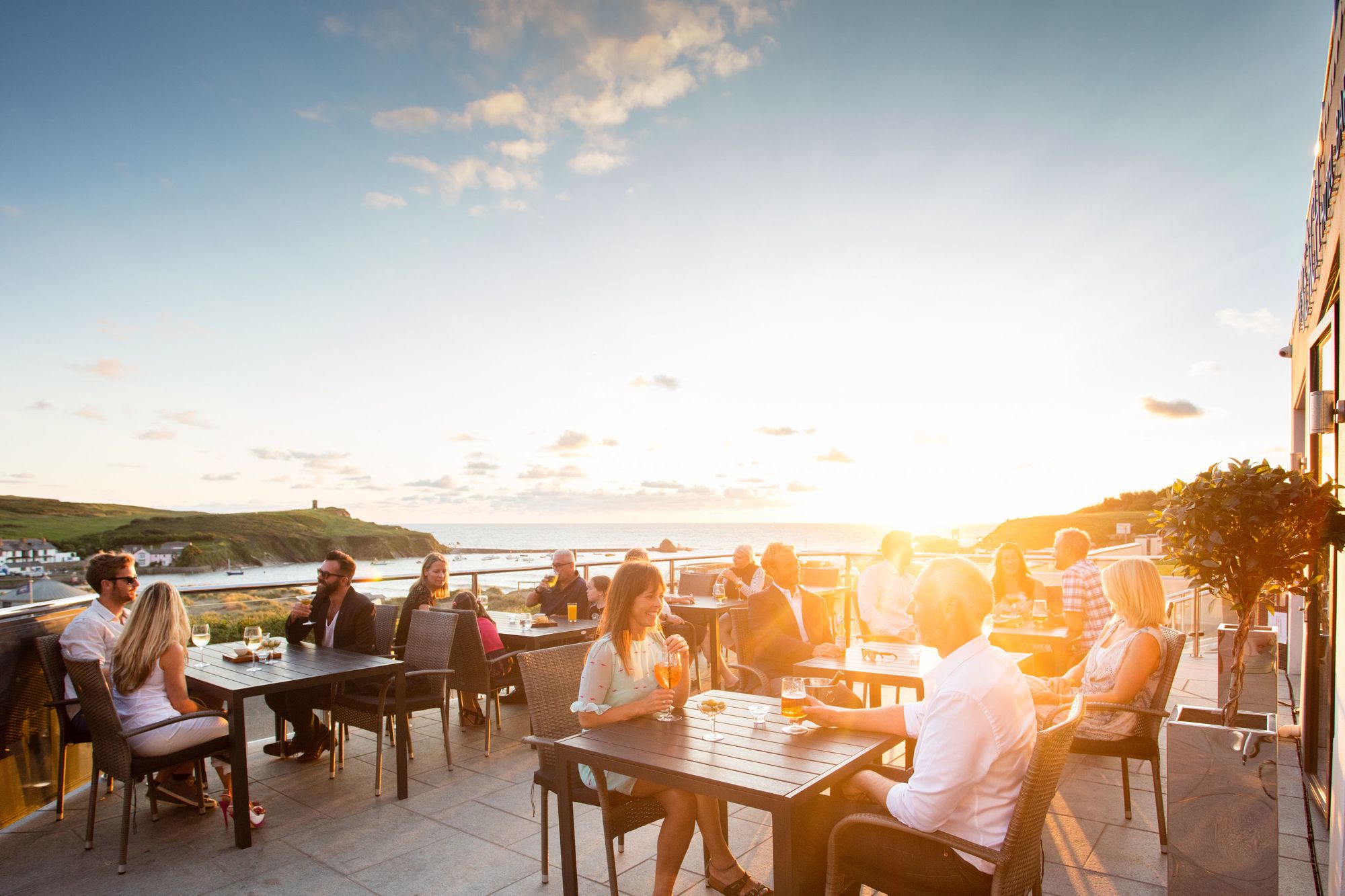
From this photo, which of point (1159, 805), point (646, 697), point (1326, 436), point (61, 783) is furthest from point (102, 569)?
point (1326, 436)

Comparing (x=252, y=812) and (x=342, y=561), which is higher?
(x=342, y=561)

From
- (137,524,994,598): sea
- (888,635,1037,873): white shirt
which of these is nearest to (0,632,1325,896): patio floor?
(888,635,1037,873): white shirt

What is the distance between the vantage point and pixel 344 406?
12039mm

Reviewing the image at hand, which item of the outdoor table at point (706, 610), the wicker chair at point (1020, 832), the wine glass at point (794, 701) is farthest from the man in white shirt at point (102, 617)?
the outdoor table at point (706, 610)

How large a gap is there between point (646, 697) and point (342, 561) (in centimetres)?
301

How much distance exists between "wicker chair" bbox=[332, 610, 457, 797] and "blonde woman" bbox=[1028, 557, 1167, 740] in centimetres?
336

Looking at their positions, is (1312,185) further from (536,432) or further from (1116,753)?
(536,432)

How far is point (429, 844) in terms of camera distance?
10.7 feet

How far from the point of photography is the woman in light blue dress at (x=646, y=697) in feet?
7.91

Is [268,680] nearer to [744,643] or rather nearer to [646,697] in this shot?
[646,697]

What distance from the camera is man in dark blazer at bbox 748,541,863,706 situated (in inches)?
167

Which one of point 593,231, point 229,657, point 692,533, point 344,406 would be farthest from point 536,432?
point 692,533

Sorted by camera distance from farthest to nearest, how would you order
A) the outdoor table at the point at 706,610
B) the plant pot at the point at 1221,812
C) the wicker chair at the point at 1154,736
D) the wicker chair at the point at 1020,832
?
the outdoor table at the point at 706,610 < the wicker chair at the point at 1154,736 < the plant pot at the point at 1221,812 < the wicker chair at the point at 1020,832

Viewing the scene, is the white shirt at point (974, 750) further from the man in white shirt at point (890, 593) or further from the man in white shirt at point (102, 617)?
the man in white shirt at point (102, 617)
